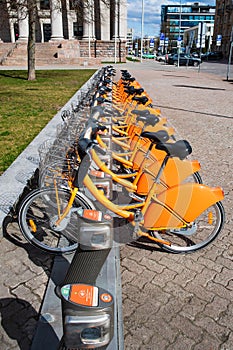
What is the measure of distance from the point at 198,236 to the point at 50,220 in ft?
4.99

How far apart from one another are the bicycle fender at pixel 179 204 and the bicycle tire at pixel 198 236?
0.18m

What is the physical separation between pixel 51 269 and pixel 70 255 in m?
0.24

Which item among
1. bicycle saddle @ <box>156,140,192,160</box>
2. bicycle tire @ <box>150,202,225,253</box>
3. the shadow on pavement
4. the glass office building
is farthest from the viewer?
the glass office building

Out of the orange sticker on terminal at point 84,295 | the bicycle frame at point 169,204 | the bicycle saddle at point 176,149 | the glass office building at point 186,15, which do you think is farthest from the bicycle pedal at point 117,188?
the glass office building at point 186,15

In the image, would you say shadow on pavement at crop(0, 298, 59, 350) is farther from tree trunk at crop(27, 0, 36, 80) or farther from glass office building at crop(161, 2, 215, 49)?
glass office building at crop(161, 2, 215, 49)

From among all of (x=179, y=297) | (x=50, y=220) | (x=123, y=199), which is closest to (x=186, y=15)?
(x=123, y=199)

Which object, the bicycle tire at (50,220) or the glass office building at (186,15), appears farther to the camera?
the glass office building at (186,15)

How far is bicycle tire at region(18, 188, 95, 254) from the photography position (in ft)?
10.1

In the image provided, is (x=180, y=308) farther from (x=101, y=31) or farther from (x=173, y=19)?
(x=173, y=19)

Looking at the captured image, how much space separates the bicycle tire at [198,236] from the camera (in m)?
3.19

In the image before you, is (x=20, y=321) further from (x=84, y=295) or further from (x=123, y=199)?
(x=123, y=199)

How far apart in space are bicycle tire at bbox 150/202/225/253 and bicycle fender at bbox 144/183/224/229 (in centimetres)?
18

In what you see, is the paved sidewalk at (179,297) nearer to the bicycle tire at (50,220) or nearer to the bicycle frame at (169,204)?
the bicycle frame at (169,204)

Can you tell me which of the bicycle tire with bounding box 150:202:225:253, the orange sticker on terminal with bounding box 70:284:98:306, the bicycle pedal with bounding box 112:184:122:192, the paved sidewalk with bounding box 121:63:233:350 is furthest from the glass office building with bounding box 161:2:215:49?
the orange sticker on terminal with bounding box 70:284:98:306
